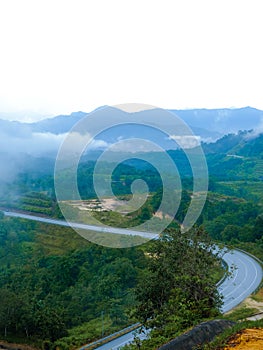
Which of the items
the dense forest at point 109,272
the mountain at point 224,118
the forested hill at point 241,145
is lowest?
the dense forest at point 109,272

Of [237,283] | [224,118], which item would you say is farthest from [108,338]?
[224,118]

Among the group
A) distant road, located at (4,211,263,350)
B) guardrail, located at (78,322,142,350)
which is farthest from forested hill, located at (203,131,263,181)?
guardrail, located at (78,322,142,350)

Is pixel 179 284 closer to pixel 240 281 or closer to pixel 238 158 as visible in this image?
pixel 240 281

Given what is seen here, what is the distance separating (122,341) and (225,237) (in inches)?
751

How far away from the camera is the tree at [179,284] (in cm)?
909

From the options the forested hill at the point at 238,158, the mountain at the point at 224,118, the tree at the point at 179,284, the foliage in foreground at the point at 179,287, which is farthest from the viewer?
the mountain at the point at 224,118

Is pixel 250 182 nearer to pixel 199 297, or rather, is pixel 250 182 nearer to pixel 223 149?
pixel 223 149

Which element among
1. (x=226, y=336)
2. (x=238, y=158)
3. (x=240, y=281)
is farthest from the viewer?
(x=238, y=158)

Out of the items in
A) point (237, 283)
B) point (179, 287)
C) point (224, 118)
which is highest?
point (224, 118)

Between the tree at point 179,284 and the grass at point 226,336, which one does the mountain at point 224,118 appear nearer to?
the tree at point 179,284

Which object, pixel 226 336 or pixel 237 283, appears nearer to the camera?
pixel 226 336

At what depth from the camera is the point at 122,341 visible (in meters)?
14.6

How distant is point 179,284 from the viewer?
9984mm

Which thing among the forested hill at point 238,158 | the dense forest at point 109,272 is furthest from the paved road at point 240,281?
the forested hill at point 238,158
